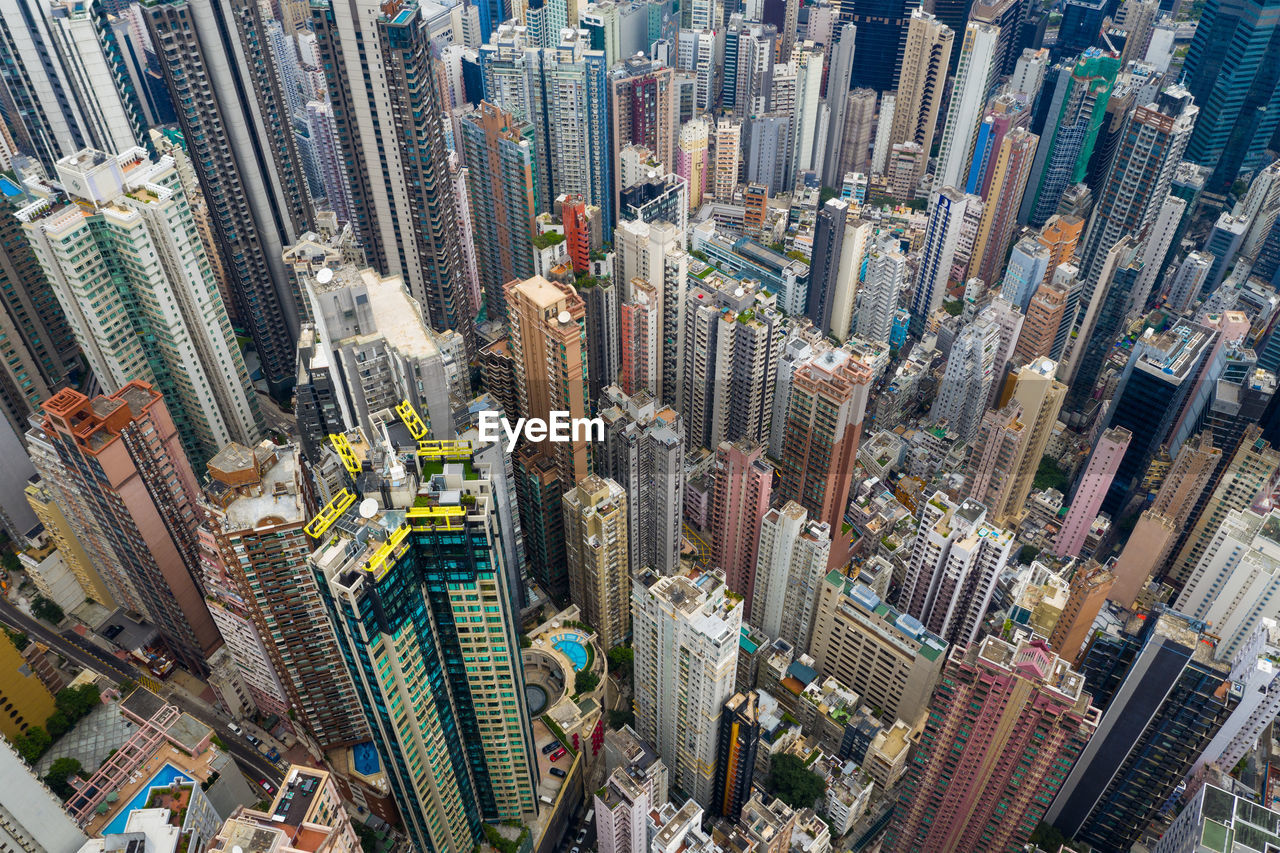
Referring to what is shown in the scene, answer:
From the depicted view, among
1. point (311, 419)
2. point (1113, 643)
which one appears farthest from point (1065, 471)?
point (311, 419)

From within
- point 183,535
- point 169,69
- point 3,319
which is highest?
point 169,69

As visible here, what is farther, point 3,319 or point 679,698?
point 3,319

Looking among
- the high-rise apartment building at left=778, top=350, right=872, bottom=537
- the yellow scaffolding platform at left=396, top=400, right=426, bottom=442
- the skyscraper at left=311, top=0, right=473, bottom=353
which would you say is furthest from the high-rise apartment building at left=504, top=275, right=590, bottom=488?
the yellow scaffolding platform at left=396, top=400, right=426, bottom=442

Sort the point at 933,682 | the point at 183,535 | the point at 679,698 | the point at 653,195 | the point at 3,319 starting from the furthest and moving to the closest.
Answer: the point at 653,195 < the point at 3,319 < the point at 933,682 < the point at 183,535 < the point at 679,698

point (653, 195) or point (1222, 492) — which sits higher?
point (653, 195)

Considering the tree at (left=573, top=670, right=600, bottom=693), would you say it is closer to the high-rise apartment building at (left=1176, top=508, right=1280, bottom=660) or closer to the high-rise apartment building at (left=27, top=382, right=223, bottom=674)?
the high-rise apartment building at (left=27, top=382, right=223, bottom=674)

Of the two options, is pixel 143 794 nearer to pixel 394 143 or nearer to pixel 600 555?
pixel 600 555

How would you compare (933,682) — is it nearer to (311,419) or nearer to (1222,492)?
(1222,492)

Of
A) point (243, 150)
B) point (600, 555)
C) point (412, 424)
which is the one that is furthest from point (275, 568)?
point (243, 150)
